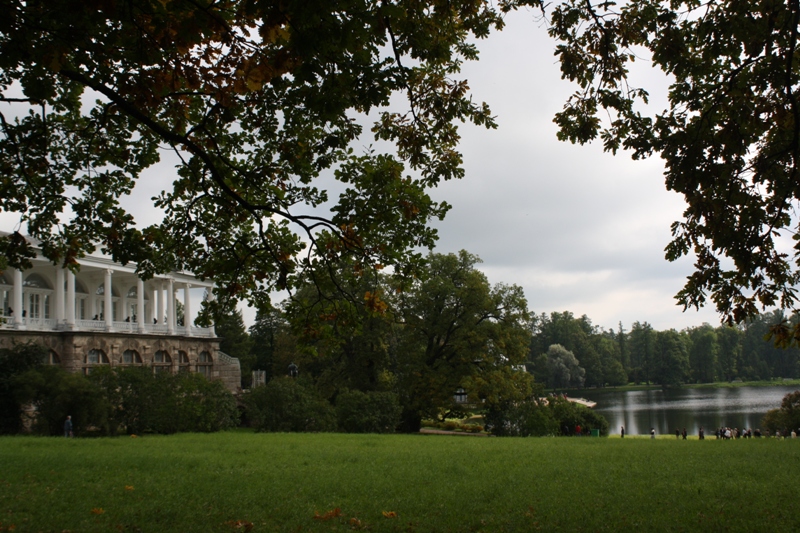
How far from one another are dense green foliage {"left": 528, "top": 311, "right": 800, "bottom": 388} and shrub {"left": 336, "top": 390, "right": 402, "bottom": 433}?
209 ft

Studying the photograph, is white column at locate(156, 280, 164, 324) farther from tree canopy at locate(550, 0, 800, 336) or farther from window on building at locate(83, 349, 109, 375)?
tree canopy at locate(550, 0, 800, 336)

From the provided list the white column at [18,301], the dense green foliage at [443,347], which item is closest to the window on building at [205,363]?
the dense green foliage at [443,347]

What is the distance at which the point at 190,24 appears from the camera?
186 inches

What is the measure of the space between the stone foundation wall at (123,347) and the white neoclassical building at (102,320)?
0.15 ft

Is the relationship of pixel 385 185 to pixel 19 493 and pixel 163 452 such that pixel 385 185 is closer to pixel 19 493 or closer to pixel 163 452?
pixel 19 493

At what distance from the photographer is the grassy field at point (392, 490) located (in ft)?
25.2

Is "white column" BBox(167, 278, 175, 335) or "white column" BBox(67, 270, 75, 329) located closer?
"white column" BBox(67, 270, 75, 329)

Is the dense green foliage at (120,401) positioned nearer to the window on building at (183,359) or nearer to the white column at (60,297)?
the white column at (60,297)

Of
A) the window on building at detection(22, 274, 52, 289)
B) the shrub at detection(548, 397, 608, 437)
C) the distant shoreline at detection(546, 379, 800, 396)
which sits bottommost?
the distant shoreline at detection(546, 379, 800, 396)

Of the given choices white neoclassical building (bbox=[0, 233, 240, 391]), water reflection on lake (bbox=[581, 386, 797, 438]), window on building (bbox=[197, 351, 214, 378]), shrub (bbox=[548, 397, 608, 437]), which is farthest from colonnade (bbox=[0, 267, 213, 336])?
water reflection on lake (bbox=[581, 386, 797, 438])

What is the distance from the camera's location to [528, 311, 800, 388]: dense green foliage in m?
95.6

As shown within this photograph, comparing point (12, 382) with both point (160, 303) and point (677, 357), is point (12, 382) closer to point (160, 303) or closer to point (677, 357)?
point (160, 303)

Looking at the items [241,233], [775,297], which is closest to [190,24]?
[241,233]

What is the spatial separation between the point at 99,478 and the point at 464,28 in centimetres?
973
